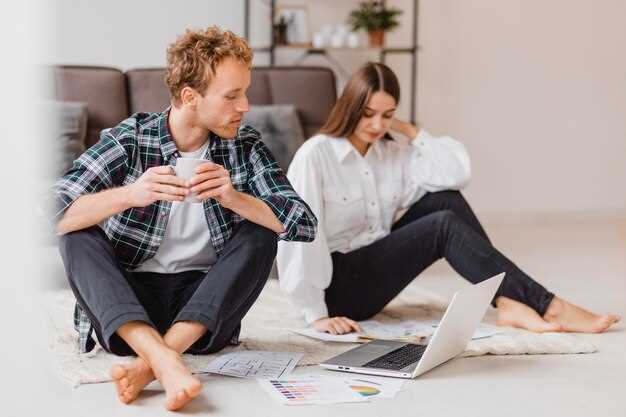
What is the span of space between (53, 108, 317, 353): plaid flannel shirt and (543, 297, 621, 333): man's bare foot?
84cm

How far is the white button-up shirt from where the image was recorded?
2.54 metres

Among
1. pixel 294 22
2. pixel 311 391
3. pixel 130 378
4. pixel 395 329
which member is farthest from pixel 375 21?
pixel 130 378

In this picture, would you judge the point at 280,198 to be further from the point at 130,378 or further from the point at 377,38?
the point at 377,38

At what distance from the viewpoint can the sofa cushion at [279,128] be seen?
371 centimetres

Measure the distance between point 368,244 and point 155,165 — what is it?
2.53 ft

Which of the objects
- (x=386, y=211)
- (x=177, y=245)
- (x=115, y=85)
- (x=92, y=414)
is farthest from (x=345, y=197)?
(x=115, y=85)

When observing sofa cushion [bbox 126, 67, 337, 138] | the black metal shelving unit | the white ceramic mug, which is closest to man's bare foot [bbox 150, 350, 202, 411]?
the white ceramic mug

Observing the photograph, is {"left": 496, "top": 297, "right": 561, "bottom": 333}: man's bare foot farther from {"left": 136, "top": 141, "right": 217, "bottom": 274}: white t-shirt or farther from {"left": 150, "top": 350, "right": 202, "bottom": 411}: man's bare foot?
{"left": 150, "top": 350, "right": 202, "bottom": 411}: man's bare foot

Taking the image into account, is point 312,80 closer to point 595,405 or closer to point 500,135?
point 500,135

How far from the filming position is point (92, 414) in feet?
5.99

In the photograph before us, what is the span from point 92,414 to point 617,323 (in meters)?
1.61

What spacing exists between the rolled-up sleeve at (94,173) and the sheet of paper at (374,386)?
2.21 ft

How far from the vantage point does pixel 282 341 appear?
2.48 m

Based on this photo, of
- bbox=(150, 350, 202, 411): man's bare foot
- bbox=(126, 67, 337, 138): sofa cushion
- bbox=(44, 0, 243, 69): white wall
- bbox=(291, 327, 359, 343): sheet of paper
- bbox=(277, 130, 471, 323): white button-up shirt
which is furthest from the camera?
bbox=(44, 0, 243, 69): white wall
